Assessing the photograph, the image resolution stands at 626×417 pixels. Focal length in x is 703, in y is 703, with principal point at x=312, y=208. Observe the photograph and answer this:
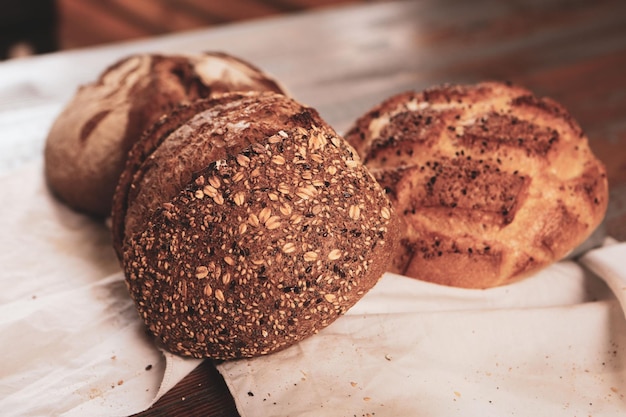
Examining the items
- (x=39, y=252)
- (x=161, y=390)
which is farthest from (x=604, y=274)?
(x=39, y=252)

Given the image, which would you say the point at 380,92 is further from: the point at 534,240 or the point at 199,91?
the point at 534,240

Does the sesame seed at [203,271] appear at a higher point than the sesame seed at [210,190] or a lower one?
lower

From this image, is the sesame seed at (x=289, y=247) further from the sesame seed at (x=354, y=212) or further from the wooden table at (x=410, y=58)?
the wooden table at (x=410, y=58)

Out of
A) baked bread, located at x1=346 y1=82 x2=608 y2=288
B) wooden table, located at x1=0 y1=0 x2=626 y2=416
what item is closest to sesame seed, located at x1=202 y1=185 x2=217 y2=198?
baked bread, located at x1=346 y1=82 x2=608 y2=288

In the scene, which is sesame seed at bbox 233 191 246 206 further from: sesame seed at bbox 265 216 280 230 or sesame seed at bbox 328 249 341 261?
sesame seed at bbox 328 249 341 261

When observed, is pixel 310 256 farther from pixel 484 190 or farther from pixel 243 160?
pixel 484 190

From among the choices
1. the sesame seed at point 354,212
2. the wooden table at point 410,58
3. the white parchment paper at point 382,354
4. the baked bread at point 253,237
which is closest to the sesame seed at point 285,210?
the baked bread at point 253,237

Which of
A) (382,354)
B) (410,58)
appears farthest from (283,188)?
(410,58)
